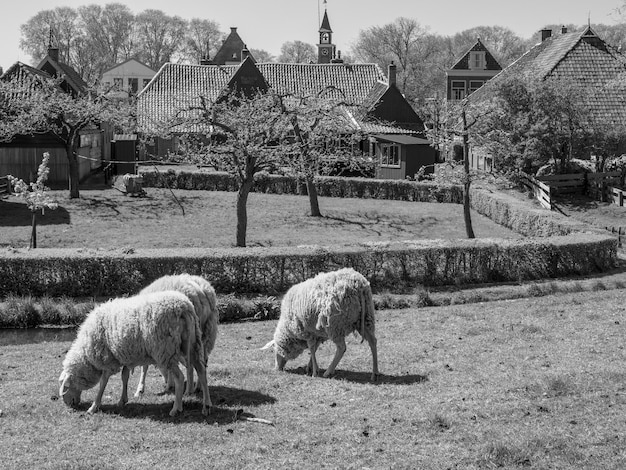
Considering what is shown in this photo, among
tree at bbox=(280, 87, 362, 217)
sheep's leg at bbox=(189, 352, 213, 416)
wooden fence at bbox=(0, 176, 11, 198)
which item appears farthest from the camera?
wooden fence at bbox=(0, 176, 11, 198)

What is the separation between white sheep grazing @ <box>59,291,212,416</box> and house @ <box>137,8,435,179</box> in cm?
3573

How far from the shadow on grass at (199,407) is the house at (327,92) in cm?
3518

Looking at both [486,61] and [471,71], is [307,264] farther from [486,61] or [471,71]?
[486,61]

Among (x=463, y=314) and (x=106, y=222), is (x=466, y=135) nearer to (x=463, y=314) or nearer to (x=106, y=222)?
(x=463, y=314)

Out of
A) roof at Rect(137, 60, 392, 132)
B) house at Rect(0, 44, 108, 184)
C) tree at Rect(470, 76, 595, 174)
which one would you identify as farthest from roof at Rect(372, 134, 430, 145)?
house at Rect(0, 44, 108, 184)

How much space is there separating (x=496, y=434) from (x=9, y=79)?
3812 centimetres

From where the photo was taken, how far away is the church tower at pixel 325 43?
82938mm

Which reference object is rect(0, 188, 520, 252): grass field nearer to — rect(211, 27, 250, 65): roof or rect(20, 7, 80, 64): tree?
rect(211, 27, 250, 65): roof

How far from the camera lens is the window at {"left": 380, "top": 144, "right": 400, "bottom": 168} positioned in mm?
46500

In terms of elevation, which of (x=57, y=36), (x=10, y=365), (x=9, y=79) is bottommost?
(x=10, y=365)

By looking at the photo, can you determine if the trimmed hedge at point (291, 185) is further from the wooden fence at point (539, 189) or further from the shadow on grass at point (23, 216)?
the shadow on grass at point (23, 216)

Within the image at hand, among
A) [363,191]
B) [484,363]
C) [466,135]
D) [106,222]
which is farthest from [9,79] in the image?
[484,363]

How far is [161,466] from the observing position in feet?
27.9

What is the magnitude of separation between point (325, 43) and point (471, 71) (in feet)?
57.1
